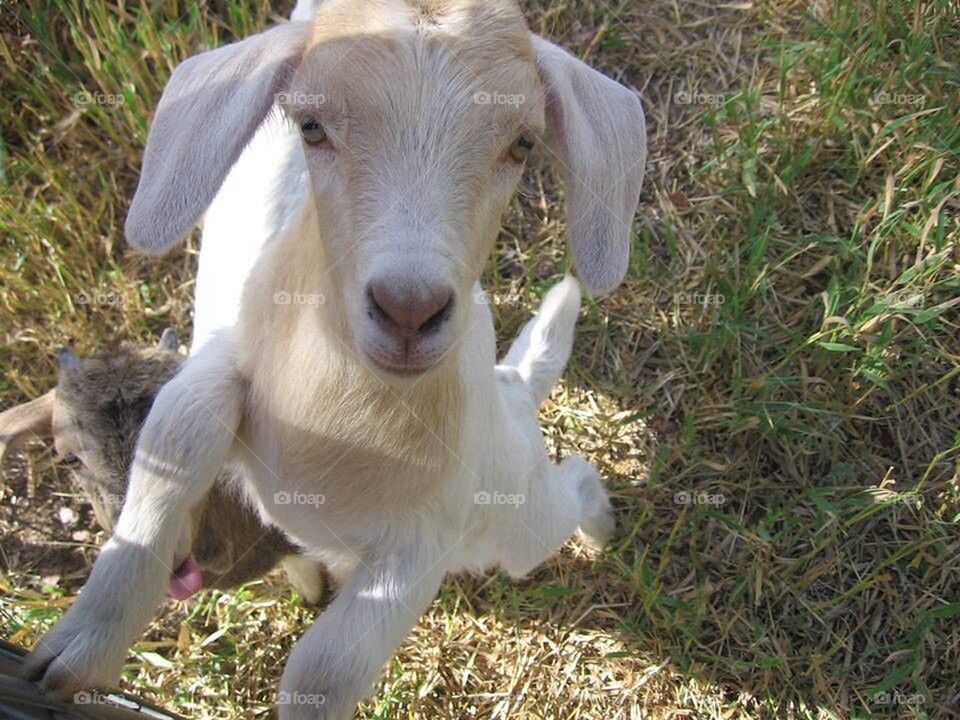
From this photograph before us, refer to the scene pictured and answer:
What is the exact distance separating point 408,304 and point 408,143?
37 centimetres

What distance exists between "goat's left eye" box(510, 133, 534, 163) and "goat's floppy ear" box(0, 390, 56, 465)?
1933 mm

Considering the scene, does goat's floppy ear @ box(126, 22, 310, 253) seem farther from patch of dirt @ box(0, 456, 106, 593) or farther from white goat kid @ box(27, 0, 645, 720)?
patch of dirt @ box(0, 456, 106, 593)

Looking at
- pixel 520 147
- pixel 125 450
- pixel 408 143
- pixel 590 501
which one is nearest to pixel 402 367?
pixel 408 143

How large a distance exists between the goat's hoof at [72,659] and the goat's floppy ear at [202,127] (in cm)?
96

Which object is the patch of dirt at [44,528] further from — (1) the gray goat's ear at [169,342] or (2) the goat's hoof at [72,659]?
(2) the goat's hoof at [72,659]

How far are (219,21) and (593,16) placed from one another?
64.2 inches

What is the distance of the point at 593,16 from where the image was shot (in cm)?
435

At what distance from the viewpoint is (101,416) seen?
3.04m

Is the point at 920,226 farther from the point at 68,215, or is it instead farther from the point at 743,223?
the point at 68,215

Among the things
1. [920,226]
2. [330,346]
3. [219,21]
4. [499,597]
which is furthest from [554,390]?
[219,21]

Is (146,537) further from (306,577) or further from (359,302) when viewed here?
(306,577)

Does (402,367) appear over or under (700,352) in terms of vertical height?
over

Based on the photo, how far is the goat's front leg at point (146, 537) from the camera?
238cm

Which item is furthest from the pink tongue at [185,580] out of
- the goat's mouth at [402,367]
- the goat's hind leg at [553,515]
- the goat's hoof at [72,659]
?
the goat's mouth at [402,367]
